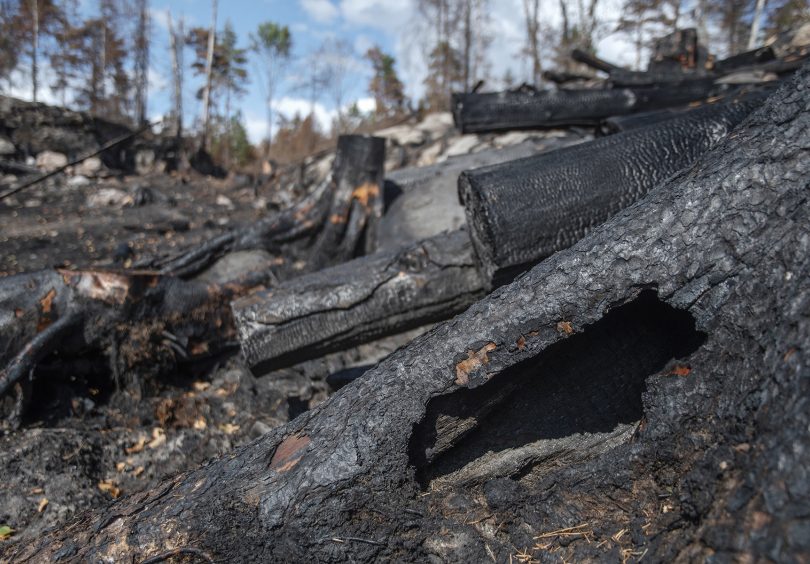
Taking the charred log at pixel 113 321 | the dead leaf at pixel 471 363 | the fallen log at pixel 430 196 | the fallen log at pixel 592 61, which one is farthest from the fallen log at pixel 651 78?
the dead leaf at pixel 471 363

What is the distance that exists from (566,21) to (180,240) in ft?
43.0

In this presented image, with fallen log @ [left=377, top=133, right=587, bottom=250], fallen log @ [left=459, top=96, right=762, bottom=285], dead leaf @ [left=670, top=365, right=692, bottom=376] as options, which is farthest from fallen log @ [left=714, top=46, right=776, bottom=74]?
dead leaf @ [left=670, top=365, right=692, bottom=376]

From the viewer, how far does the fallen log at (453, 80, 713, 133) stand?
4797 millimetres

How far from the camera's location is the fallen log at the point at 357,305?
105 inches

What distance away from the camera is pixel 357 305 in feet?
8.80

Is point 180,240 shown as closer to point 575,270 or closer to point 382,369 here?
point 382,369

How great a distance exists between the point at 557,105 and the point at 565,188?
2.95 meters

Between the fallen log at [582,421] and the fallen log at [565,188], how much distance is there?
861 mm

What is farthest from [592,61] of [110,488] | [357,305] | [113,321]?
[110,488]

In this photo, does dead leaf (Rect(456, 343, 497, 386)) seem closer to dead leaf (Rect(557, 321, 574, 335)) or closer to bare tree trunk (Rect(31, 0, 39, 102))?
dead leaf (Rect(557, 321, 574, 335))

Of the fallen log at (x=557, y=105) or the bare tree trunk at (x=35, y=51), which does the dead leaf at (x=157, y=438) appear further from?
the bare tree trunk at (x=35, y=51)

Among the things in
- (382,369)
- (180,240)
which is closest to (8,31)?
(180,240)

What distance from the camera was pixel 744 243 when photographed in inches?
46.7

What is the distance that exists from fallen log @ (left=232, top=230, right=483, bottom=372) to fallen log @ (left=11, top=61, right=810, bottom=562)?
1022 mm
